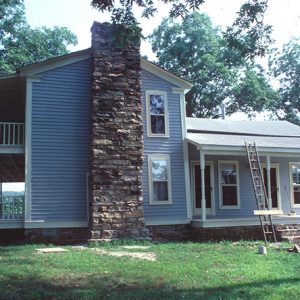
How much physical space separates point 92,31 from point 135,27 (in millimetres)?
7545

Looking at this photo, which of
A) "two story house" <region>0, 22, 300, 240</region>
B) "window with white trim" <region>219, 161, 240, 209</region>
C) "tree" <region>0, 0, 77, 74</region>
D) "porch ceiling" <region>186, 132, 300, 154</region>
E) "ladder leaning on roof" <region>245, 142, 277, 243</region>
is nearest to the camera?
"two story house" <region>0, 22, 300, 240</region>

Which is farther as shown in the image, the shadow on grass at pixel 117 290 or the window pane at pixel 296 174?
the window pane at pixel 296 174

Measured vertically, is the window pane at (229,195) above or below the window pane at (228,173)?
below

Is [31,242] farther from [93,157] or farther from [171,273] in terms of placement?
[171,273]

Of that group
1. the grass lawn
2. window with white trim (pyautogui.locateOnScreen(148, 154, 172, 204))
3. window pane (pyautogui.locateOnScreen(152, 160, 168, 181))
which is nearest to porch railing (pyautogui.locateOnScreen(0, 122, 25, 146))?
the grass lawn

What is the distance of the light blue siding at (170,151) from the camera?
1594 cm

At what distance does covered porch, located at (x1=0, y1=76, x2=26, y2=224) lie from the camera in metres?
14.6

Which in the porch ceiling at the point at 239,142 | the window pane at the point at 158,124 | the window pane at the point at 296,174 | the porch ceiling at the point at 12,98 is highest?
the porch ceiling at the point at 12,98

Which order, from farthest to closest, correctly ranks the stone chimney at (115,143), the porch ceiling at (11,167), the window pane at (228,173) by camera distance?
the window pane at (228,173), the porch ceiling at (11,167), the stone chimney at (115,143)

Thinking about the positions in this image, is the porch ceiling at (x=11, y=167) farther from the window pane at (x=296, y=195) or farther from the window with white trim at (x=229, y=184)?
the window pane at (x=296, y=195)

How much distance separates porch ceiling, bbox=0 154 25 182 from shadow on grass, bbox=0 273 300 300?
931 centimetres

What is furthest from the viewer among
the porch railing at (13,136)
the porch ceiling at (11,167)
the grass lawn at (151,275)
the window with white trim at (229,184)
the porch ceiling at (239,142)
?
the window with white trim at (229,184)

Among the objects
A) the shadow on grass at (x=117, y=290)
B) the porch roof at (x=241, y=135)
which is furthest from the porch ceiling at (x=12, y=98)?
the shadow on grass at (x=117, y=290)

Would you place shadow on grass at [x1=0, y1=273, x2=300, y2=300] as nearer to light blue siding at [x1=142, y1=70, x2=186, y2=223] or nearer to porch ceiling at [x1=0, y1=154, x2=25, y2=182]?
light blue siding at [x1=142, y1=70, x2=186, y2=223]
